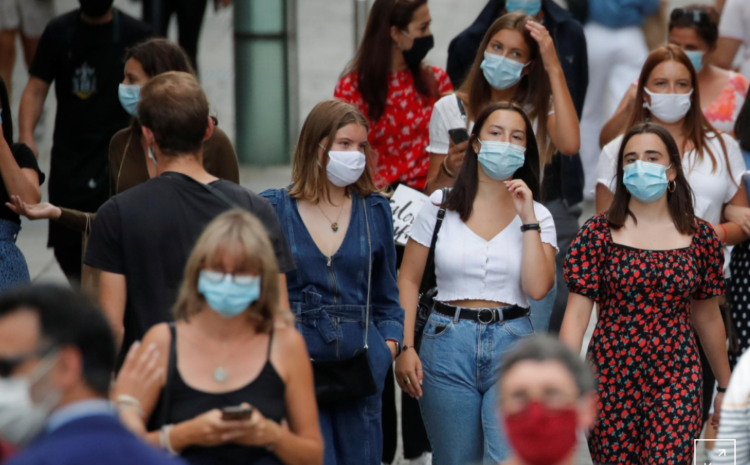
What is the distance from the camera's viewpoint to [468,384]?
4.93m

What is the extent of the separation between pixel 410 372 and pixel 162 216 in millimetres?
1493

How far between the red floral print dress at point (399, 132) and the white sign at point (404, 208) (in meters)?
0.33

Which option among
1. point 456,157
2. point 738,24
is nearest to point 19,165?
point 456,157

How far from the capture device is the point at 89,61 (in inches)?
255

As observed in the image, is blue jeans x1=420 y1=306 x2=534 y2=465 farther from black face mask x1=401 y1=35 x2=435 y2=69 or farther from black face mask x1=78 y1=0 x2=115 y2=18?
black face mask x1=78 y1=0 x2=115 y2=18

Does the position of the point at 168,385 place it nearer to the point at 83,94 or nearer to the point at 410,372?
the point at 410,372

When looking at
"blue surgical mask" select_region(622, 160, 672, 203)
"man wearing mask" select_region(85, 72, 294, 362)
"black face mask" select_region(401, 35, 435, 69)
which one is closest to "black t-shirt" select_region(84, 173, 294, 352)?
"man wearing mask" select_region(85, 72, 294, 362)

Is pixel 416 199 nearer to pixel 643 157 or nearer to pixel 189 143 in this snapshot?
pixel 643 157

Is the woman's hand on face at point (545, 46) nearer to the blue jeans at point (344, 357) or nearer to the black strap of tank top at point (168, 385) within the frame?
the blue jeans at point (344, 357)

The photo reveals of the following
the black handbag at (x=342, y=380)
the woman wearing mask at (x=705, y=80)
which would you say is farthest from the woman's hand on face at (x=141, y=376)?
the woman wearing mask at (x=705, y=80)

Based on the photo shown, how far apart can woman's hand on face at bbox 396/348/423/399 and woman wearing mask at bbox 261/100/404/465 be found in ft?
0.33

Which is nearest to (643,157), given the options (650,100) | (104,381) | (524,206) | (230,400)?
(524,206)

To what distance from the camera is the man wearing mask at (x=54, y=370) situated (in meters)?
2.67

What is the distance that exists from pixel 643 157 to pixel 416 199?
1.26 m
